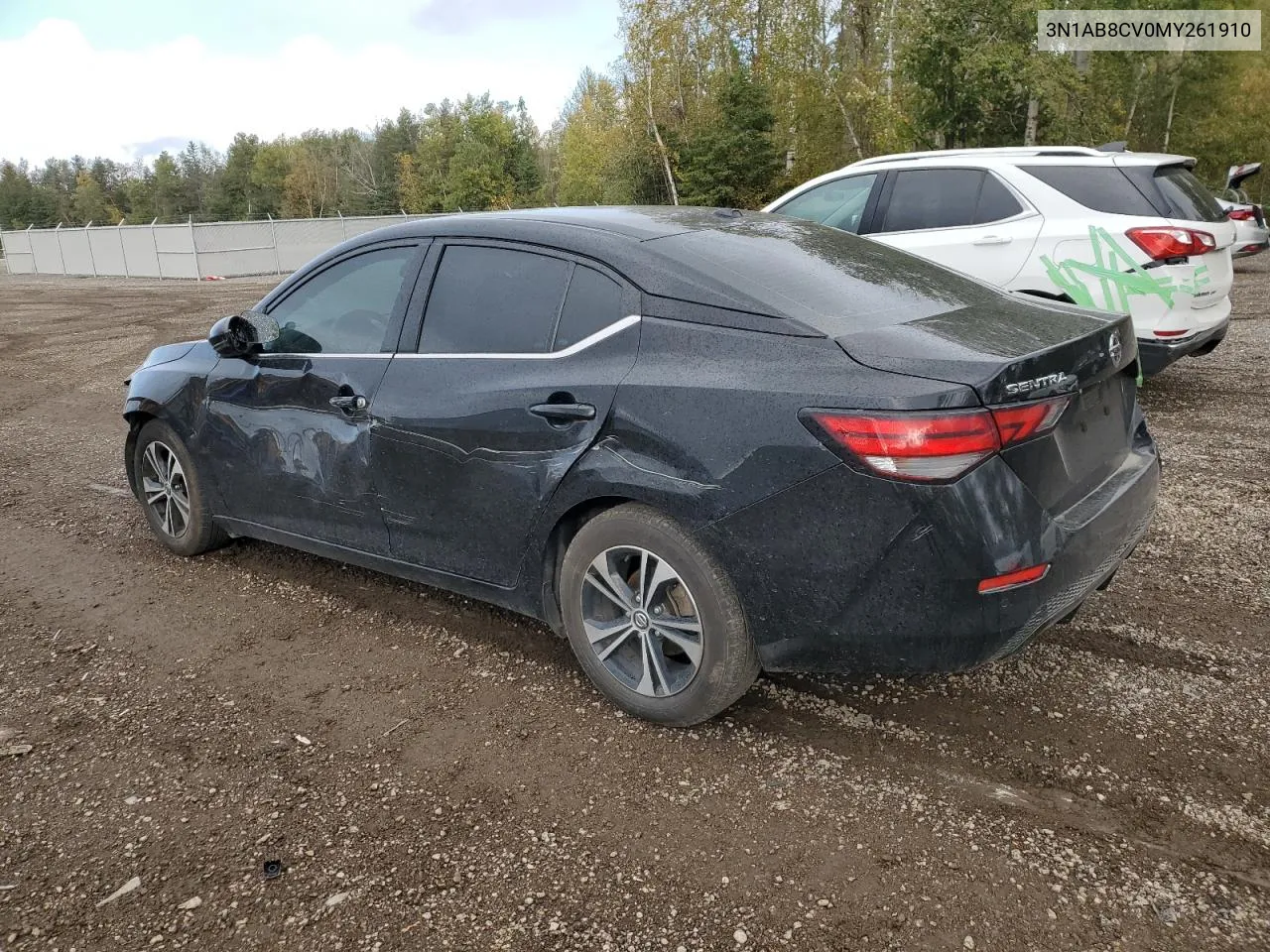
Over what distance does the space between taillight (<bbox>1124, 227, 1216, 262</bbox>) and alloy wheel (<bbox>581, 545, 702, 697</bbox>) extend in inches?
196

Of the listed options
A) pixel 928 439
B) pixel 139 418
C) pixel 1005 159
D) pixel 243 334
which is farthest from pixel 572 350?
pixel 1005 159

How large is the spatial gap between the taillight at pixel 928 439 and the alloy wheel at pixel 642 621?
718 mm

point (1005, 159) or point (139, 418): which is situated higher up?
point (1005, 159)

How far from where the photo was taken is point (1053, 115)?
2228cm

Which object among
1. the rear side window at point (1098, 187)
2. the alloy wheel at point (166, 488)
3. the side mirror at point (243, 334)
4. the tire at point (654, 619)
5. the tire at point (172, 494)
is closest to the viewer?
the tire at point (654, 619)

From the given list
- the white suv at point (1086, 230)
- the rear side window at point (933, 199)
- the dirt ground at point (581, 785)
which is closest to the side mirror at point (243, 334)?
the dirt ground at point (581, 785)

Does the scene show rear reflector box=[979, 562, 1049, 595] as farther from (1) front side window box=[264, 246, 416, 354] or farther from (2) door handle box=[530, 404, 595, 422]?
(1) front side window box=[264, 246, 416, 354]

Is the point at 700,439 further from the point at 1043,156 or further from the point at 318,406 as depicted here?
the point at 1043,156

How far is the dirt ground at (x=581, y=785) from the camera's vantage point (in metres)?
2.29

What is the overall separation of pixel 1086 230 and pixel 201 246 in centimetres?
3202

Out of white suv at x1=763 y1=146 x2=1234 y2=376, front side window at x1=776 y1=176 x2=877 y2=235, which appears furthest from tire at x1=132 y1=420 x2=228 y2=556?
white suv at x1=763 y1=146 x2=1234 y2=376

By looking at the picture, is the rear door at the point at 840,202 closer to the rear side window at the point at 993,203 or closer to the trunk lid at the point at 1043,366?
the rear side window at the point at 993,203

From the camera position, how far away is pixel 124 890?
2449mm

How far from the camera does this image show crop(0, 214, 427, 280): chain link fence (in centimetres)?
3250
